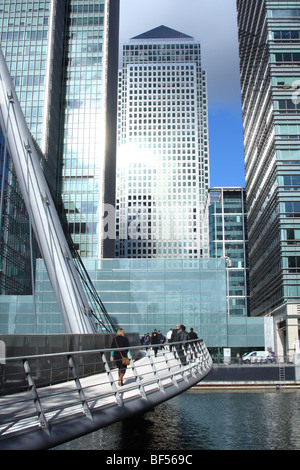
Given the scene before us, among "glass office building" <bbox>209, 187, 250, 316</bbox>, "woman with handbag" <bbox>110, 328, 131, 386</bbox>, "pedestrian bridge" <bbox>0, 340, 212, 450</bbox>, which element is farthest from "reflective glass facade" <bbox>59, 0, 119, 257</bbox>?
"pedestrian bridge" <bbox>0, 340, 212, 450</bbox>

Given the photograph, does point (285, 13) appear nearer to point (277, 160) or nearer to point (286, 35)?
point (286, 35)

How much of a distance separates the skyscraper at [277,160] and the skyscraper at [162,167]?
301ft

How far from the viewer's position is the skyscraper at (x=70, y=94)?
287 feet

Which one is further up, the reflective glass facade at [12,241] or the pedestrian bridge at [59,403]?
the reflective glass facade at [12,241]

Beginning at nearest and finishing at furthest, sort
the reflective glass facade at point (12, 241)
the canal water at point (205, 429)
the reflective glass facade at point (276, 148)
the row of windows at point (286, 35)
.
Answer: the canal water at point (205, 429)
the reflective glass facade at point (12, 241)
the reflective glass facade at point (276, 148)
the row of windows at point (286, 35)

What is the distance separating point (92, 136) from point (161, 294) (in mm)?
43359

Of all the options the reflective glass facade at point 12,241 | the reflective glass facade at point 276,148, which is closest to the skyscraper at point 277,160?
the reflective glass facade at point 276,148

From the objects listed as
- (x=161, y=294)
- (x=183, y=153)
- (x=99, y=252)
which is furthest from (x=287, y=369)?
(x=183, y=153)

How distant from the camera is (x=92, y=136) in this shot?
9175cm

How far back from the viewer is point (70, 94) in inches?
3725

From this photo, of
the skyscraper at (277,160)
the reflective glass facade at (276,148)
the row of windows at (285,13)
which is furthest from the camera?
the row of windows at (285,13)

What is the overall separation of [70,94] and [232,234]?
2530 inches

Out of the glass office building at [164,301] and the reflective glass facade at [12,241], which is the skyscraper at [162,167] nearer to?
the reflective glass facade at [12,241]

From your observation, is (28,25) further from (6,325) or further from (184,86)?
(184,86)
